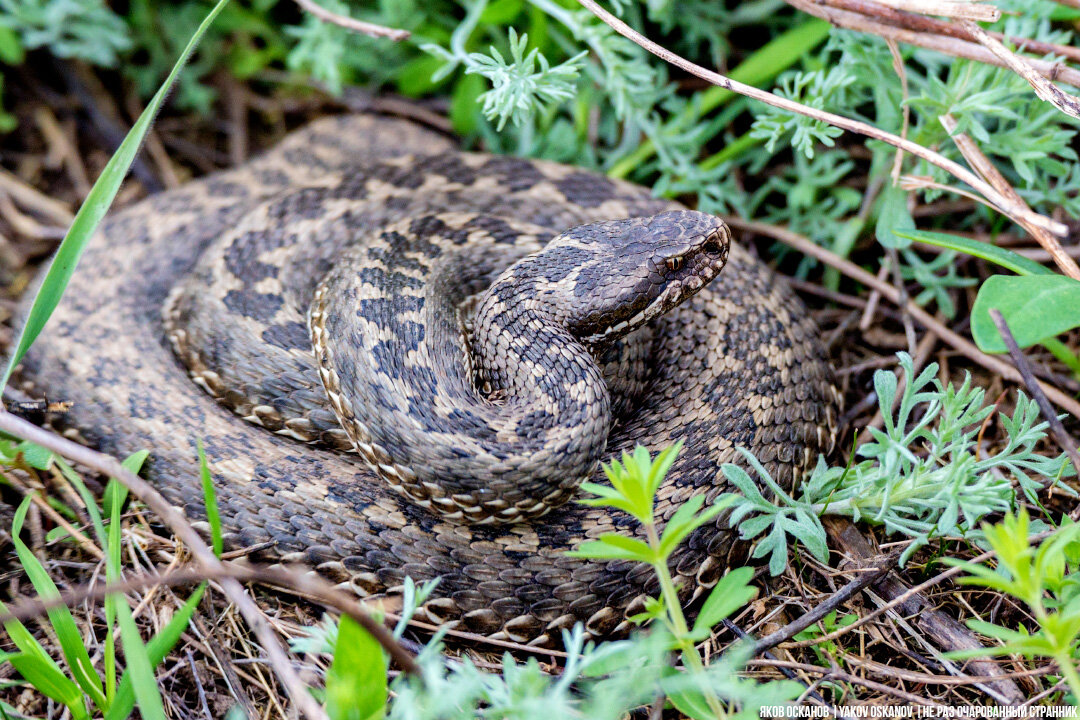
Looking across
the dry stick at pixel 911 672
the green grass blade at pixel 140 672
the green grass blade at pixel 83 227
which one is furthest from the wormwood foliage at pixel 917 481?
the green grass blade at pixel 83 227

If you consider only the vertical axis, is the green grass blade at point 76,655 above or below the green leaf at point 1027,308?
below

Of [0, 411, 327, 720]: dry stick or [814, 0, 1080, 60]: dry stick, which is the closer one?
[0, 411, 327, 720]: dry stick

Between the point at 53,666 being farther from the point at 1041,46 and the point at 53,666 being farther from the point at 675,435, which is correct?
the point at 1041,46

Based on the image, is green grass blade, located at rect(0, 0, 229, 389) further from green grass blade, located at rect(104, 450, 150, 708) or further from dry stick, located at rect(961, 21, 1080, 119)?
dry stick, located at rect(961, 21, 1080, 119)

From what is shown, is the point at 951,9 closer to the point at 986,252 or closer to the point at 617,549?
the point at 986,252

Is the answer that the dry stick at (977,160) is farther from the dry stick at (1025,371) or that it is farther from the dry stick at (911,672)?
the dry stick at (911,672)

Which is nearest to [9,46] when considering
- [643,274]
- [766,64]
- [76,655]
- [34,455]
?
[34,455]

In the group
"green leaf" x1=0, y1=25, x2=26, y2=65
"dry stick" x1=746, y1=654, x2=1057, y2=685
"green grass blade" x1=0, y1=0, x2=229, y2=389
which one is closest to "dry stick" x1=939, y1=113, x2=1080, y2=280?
"dry stick" x1=746, y1=654, x2=1057, y2=685
